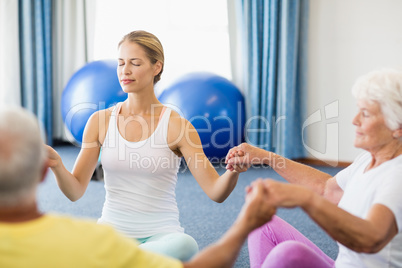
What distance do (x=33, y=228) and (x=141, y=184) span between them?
0.91 metres

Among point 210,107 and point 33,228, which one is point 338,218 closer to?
point 33,228

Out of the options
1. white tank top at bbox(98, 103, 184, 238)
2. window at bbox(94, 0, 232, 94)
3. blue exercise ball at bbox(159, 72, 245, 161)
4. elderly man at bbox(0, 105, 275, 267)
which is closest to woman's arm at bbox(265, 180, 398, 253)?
elderly man at bbox(0, 105, 275, 267)

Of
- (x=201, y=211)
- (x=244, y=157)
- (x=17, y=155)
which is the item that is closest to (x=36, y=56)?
(x=201, y=211)

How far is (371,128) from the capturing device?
4.36 ft

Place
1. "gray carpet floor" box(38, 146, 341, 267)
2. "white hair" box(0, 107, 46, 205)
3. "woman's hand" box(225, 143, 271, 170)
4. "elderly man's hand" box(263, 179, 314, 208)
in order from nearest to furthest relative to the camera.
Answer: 1. "white hair" box(0, 107, 46, 205)
2. "elderly man's hand" box(263, 179, 314, 208)
3. "woman's hand" box(225, 143, 271, 170)
4. "gray carpet floor" box(38, 146, 341, 267)

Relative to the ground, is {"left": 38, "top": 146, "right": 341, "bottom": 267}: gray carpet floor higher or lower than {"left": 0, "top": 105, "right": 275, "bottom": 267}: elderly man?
lower

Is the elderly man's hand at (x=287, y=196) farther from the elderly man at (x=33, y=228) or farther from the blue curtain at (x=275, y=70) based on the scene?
the blue curtain at (x=275, y=70)

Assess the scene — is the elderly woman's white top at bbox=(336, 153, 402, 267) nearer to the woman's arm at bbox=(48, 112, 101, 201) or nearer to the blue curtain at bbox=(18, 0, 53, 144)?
the woman's arm at bbox=(48, 112, 101, 201)

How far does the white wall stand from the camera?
396 centimetres

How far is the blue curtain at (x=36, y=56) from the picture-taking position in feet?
16.1

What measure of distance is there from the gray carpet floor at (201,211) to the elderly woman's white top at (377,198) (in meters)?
0.95

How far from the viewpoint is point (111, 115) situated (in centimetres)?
187

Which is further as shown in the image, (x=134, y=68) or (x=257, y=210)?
(x=134, y=68)

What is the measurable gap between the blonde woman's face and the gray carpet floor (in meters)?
1.00
